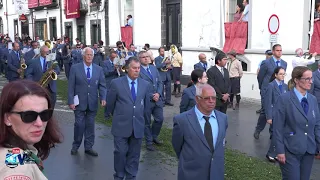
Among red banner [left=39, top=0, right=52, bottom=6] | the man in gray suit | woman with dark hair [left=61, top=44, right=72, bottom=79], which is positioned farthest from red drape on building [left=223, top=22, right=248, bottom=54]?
red banner [left=39, top=0, right=52, bottom=6]

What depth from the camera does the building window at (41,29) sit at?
33.4 metres

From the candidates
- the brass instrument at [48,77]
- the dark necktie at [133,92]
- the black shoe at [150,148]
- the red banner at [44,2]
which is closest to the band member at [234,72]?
the black shoe at [150,148]

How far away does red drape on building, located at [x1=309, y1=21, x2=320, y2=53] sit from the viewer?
11.8 meters

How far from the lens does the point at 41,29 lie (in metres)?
34.4

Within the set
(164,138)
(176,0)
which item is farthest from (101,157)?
(176,0)

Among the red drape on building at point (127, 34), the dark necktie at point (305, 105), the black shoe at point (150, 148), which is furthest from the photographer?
the red drape on building at point (127, 34)

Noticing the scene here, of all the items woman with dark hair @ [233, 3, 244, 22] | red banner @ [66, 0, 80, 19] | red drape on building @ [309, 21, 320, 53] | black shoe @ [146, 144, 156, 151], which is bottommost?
black shoe @ [146, 144, 156, 151]

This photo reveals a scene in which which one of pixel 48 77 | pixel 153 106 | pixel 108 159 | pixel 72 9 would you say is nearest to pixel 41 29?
pixel 72 9

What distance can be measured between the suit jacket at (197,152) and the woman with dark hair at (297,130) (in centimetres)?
99

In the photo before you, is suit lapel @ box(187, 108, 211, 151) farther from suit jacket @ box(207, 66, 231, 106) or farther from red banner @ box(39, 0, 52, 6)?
red banner @ box(39, 0, 52, 6)

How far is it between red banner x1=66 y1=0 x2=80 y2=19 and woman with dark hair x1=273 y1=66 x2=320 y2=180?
24.1m

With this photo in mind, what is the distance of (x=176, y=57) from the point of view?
14539 mm

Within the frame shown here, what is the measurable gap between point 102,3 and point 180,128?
2166cm

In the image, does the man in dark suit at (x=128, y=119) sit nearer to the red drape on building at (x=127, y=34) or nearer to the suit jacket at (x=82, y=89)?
the suit jacket at (x=82, y=89)
